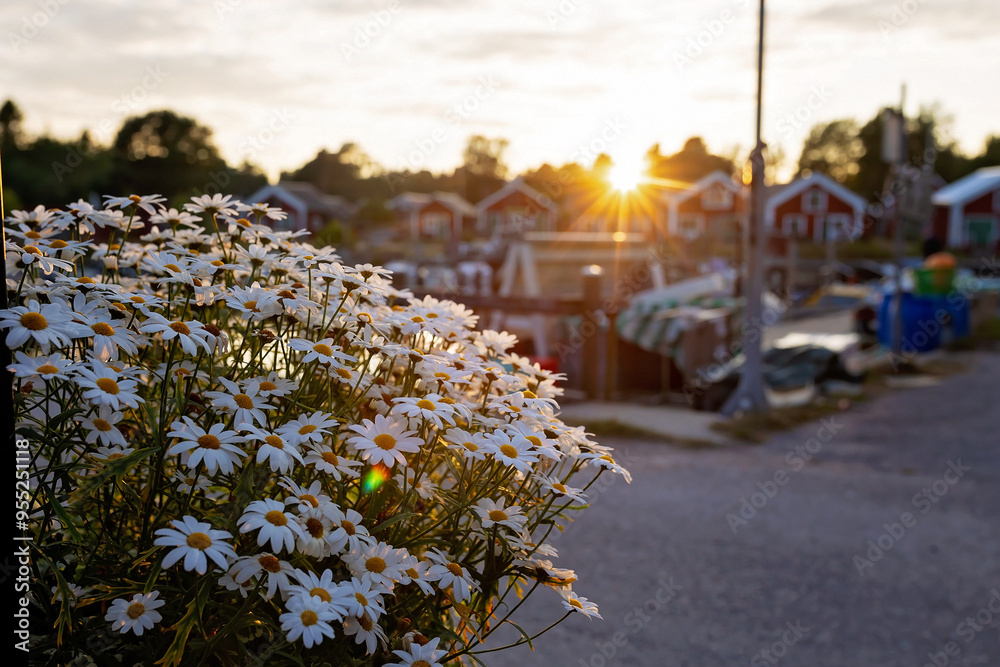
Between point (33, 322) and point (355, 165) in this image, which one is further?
point (355, 165)

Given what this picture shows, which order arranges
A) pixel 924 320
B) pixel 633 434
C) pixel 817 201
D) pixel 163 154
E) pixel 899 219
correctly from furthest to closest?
pixel 163 154 → pixel 817 201 → pixel 924 320 → pixel 899 219 → pixel 633 434

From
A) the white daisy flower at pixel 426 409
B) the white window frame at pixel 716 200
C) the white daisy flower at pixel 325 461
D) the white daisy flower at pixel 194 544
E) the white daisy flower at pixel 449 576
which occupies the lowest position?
the white daisy flower at pixel 449 576

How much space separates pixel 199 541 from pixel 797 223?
5277cm

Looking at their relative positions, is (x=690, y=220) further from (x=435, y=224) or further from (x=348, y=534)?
(x=348, y=534)

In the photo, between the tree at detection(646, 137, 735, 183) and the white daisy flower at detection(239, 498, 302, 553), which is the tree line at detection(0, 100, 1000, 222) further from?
the white daisy flower at detection(239, 498, 302, 553)

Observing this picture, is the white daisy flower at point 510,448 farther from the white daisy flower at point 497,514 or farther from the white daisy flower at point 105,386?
the white daisy flower at point 105,386

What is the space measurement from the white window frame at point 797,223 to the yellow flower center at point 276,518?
5152cm

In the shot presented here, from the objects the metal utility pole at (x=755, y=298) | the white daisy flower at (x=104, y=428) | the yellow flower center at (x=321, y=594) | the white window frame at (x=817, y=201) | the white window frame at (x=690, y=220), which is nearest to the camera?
the yellow flower center at (x=321, y=594)

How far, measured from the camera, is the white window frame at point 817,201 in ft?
158

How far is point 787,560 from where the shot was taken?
493 centimetres

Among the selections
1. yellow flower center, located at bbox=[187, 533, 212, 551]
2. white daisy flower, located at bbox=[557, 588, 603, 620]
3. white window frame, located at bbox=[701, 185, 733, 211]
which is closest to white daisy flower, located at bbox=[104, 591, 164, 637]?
yellow flower center, located at bbox=[187, 533, 212, 551]

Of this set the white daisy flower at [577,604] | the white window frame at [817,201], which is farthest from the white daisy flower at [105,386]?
the white window frame at [817,201]

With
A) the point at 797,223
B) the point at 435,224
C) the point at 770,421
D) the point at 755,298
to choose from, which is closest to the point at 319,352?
the point at 770,421

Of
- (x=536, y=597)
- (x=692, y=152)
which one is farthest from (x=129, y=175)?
(x=536, y=597)
